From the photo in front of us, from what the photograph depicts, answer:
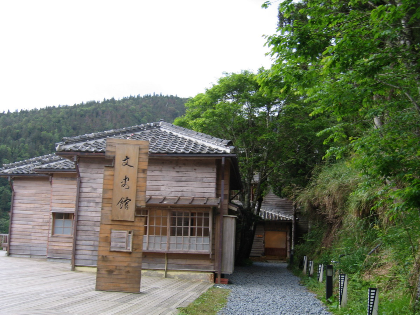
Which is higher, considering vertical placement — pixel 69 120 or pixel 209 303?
pixel 69 120

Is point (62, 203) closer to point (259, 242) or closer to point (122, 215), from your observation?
point (122, 215)

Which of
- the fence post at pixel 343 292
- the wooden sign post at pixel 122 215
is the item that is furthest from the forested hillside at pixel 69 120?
the fence post at pixel 343 292

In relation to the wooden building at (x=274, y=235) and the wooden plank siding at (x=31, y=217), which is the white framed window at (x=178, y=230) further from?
the wooden building at (x=274, y=235)

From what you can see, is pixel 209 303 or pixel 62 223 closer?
pixel 209 303

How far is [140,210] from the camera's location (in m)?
12.9

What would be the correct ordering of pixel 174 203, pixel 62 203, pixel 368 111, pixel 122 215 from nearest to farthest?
1. pixel 368 111
2. pixel 122 215
3. pixel 174 203
4. pixel 62 203

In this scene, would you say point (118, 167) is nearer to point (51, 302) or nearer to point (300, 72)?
point (51, 302)

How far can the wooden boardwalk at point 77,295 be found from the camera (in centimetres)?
677

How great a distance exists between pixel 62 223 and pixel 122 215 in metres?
8.09

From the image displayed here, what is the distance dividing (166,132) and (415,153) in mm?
9546

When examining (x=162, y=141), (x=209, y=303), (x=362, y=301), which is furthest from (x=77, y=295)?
(x=162, y=141)

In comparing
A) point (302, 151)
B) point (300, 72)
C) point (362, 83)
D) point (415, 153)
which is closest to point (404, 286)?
point (415, 153)

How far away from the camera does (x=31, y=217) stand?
1730cm

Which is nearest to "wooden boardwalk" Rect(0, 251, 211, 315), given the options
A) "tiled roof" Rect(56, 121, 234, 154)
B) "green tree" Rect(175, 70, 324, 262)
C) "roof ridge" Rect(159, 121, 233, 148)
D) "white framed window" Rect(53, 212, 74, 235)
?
A: "white framed window" Rect(53, 212, 74, 235)
